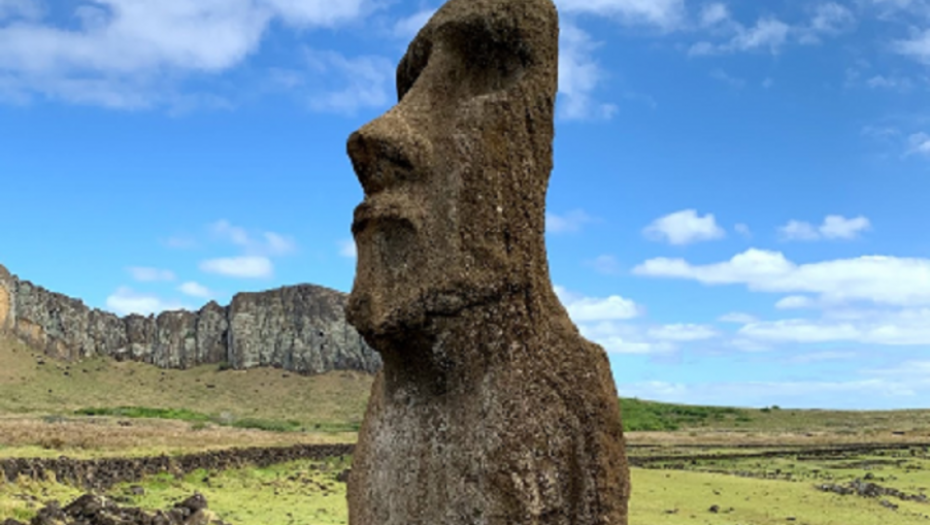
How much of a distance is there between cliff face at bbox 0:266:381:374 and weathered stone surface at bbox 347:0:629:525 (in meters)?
93.8

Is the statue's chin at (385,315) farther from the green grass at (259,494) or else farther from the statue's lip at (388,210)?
the green grass at (259,494)

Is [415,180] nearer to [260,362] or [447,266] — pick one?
[447,266]

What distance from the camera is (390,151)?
514 cm

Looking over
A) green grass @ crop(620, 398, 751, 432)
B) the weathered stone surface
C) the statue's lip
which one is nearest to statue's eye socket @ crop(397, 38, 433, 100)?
the weathered stone surface

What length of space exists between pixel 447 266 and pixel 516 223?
1.77ft

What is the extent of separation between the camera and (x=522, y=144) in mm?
5328

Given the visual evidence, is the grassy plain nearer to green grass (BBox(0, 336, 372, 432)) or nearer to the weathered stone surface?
green grass (BBox(0, 336, 372, 432))

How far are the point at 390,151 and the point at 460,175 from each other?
432 mm

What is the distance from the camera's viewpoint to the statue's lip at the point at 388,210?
16.4 feet

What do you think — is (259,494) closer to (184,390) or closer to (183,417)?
(183,417)

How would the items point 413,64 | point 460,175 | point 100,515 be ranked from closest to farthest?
point 460,175 → point 413,64 → point 100,515

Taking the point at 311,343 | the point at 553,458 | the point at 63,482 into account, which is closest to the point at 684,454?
the point at 63,482

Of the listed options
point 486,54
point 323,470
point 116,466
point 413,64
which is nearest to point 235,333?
point 323,470

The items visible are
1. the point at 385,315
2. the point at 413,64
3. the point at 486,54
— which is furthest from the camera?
the point at 413,64
